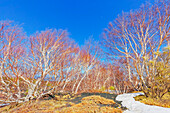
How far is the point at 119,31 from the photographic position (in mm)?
8266

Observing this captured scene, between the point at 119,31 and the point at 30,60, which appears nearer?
the point at 30,60

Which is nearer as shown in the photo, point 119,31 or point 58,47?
point 58,47

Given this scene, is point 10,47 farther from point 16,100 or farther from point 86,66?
point 86,66

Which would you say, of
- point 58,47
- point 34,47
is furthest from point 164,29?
point 34,47

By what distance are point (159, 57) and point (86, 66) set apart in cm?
598

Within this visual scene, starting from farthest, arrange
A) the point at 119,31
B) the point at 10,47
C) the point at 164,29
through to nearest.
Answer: the point at 119,31 → the point at 164,29 → the point at 10,47

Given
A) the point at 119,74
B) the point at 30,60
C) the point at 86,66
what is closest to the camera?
the point at 30,60

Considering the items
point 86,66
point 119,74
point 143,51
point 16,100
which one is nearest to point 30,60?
point 16,100

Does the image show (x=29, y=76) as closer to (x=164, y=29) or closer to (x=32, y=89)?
(x=32, y=89)

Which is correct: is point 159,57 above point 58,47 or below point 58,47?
below

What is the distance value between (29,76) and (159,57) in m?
7.23

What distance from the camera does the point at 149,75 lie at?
219 inches

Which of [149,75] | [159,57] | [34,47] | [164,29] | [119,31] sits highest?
[119,31]

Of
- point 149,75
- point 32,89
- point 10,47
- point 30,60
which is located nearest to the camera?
point 32,89
